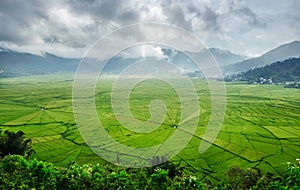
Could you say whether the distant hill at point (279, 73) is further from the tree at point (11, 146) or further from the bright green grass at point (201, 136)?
the tree at point (11, 146)

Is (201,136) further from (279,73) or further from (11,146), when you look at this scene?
(279,73)

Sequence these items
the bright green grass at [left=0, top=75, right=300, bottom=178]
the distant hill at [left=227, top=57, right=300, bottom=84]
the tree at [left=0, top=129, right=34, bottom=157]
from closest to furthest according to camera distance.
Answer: the tree at [left=0, top=129, right=34, bottom=157], the bright green grass at [left=0, top=75, right=300, bottom=178], the distant hill at [left=227, top=57, right=300, bottom=84]

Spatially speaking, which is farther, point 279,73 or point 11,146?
point 279,73

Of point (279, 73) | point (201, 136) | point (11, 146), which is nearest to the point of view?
point (11, 146)

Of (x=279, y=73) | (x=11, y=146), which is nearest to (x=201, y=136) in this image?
(x=11, y=146)

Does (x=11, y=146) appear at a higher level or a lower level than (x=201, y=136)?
higher

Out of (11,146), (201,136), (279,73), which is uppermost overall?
(279,73)

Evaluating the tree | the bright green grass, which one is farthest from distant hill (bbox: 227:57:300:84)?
the tree

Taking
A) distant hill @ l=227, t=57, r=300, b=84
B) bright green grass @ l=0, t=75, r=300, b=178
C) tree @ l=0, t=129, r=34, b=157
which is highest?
distant hill @ l=227, t=57, r=300, b=84

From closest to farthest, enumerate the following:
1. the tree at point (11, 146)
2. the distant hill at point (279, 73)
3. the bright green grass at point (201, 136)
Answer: the tree at point (11, 146), the bright green grass at point (201, 136), the distant hill at point (279, 73)

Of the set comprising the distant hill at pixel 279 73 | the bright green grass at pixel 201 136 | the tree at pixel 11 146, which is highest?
the distant hill at pixel 279 73

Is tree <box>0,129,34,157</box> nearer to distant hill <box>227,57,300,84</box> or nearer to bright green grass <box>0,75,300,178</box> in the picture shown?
bright green grass <box>0,75,300,178</box>

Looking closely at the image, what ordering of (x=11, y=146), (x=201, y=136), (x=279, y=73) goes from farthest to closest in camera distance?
(x=279, y=73), (x=201, y=136), (x=11, y=146)

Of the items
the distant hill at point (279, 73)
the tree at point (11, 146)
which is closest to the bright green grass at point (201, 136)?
the tree at point (11, 146)
